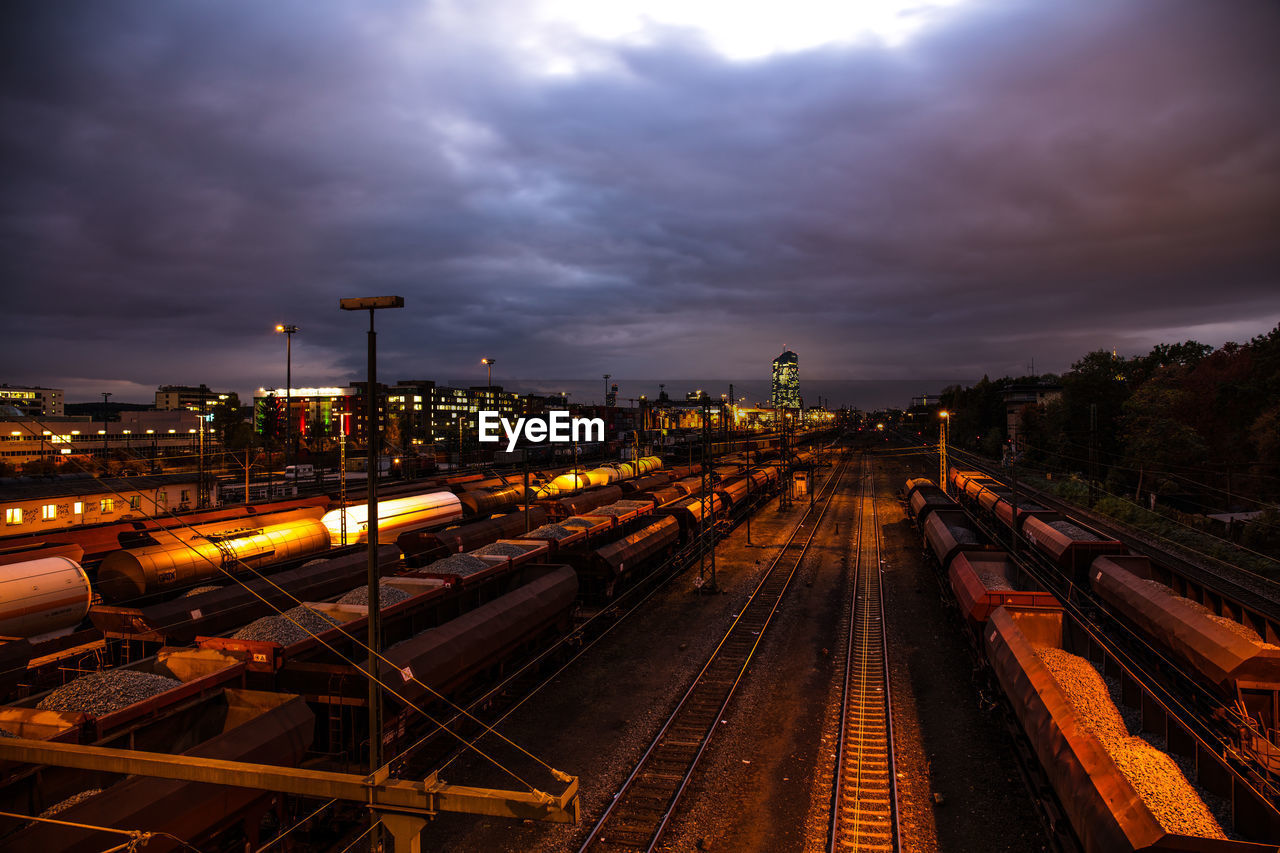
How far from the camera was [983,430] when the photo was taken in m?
114

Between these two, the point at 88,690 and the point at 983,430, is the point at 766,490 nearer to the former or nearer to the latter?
the point at 88,690

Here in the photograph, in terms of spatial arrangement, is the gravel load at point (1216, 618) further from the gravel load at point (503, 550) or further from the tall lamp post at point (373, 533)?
the gravel load at point (503, 550)

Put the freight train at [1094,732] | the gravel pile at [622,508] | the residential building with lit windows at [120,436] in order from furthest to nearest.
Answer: the residential building with lit windows at [120,436] < the gravel pile at [622,508] < the freight train at [1094,732]

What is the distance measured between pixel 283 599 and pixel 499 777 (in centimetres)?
998

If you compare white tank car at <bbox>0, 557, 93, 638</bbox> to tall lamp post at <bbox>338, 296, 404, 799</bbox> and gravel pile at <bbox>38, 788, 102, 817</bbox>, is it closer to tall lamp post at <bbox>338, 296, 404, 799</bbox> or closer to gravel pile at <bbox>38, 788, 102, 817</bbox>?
gravel pile at <bbox>38, 788, 102, 817</bbox>

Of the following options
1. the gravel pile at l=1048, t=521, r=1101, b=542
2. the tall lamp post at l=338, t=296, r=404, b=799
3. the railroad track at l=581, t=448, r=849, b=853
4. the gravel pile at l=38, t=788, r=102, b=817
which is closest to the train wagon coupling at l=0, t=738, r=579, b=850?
the tall lamp post at l=338, t=296, r=404, b=799

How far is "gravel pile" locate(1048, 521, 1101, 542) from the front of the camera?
936 inches

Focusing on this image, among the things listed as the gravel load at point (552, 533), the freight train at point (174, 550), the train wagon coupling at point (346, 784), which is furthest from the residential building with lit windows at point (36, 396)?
the train wagon coupling at point (346, 784)

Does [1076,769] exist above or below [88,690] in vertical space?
below

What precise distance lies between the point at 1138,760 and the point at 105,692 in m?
17.8

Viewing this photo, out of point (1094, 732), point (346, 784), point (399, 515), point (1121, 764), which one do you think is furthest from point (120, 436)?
point (1121, 764)

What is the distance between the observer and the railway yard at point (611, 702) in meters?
8.48

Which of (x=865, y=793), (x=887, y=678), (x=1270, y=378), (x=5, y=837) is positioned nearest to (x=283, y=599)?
(x=5, y=837)

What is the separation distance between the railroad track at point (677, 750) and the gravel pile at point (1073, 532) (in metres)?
12.6
